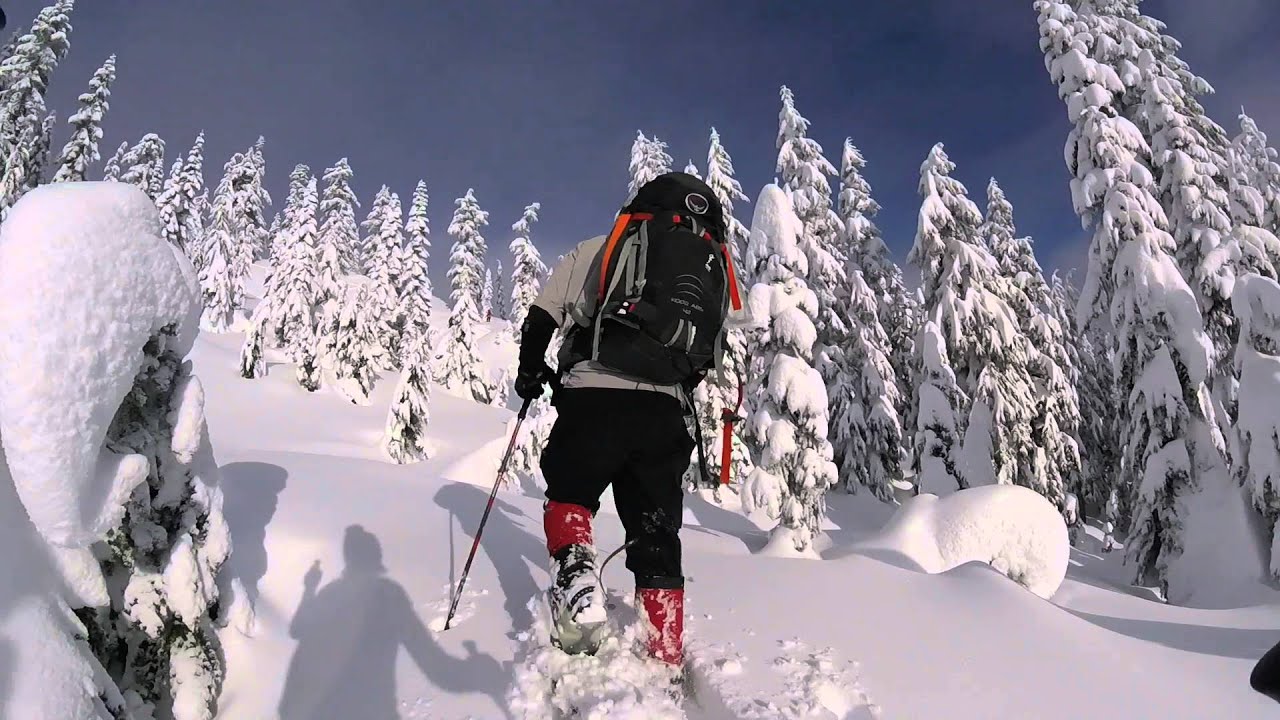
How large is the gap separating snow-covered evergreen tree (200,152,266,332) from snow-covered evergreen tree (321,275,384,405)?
1440cm

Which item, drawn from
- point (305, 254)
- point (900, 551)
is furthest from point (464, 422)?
point (900, 551)

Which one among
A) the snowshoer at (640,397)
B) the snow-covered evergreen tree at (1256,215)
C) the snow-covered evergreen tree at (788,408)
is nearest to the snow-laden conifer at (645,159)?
the snow-covered evergreen tree at (788,408)

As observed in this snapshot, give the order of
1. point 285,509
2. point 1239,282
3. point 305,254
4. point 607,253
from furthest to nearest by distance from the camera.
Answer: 1. point 305,254
2. point 1239,282
3. point 285,509
4. point 607,253

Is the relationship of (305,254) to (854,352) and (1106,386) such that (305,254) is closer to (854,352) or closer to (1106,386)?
(854,352)

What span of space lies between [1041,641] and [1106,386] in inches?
1489

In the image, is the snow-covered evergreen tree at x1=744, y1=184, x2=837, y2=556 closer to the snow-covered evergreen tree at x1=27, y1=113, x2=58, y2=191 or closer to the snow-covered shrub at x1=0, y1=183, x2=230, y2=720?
the snow-covered shrub at x1=0, y1=183, x2=230, y2=720

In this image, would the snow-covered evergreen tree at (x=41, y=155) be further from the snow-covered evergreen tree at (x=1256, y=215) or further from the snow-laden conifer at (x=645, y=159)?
the snow-covered evergreen tree at (x=1256, y=215)

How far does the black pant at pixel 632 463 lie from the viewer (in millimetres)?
3293

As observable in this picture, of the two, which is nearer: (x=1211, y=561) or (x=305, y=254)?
(x=1211, y=561)

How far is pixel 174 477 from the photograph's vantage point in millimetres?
3465

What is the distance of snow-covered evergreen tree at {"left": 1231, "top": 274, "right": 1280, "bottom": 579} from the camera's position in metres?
11.1

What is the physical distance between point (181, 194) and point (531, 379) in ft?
156

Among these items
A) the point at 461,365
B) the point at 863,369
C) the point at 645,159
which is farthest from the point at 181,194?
the point at 863,369

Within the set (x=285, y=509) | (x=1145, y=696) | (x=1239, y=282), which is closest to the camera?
(x=1145, y=696)
